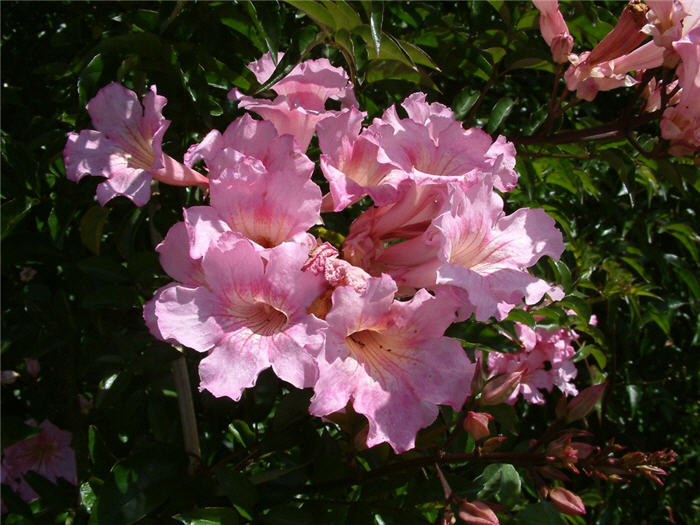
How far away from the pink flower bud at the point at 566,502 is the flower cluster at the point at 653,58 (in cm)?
77

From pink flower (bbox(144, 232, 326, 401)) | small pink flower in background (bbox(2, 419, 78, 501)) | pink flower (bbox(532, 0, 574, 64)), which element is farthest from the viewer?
small pink flower in background (bbox(2, 419, 78, 501))

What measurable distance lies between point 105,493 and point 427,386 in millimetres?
672

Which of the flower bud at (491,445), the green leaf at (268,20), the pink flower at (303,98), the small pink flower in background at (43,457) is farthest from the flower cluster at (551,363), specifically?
the small pink flower in background at (43,457)

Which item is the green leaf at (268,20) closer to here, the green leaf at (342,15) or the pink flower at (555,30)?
the green leaf at (342,15)

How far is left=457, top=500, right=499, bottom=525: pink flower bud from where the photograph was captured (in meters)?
0.98

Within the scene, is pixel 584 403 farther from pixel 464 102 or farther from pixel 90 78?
pixel 90 78

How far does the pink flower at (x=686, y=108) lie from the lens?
44.3 inches

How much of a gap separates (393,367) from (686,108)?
0.82m

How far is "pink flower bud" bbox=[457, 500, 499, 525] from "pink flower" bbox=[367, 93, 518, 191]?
56 cm

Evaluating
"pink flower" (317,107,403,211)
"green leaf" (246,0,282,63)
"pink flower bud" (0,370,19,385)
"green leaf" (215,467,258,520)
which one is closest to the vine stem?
"green leaf" (215,467,258,520)

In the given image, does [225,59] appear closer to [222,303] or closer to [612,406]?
[222,303]

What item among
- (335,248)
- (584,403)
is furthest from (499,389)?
(335,248)

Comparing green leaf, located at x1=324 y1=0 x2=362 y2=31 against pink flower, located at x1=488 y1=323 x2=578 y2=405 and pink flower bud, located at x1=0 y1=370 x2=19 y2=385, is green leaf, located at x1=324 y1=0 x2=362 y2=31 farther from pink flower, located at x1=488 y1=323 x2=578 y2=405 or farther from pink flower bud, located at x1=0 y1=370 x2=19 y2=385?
pink flower bud, located at x1=0 y1=370 x2=19 y2=385

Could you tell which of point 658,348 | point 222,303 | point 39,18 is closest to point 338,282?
point 222,303
